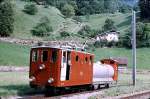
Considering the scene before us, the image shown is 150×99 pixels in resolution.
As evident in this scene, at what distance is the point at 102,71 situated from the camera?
42.7 metres

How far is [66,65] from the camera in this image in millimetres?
32219

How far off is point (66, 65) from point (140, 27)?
86.9 metres

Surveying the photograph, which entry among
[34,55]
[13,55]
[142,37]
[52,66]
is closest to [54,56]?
[52,66]

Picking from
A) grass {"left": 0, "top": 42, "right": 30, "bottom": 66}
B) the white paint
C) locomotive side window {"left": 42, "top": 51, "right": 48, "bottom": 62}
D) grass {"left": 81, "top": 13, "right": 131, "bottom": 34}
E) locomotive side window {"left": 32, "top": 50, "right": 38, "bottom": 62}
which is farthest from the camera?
grass {"left": 81, "top": 13, "right": 131, "bottom": 34}

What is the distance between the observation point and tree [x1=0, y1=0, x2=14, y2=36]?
98.9 m

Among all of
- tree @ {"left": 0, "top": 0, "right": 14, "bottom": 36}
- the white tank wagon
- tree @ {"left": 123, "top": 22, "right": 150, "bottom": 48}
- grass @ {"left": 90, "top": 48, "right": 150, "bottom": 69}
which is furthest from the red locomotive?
tree @ {"left": 123, "top": 22, "right": 150, "bottom": 48}

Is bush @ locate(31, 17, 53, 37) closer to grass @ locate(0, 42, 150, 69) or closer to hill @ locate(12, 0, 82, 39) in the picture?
hill @ locate(12, 0, 82, 39)

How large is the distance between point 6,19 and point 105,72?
6055 centimetres

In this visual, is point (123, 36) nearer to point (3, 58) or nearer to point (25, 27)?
point (25, 27)

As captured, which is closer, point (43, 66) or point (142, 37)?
point (43, 66)

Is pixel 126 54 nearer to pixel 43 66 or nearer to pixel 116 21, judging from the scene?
pixel 116 21

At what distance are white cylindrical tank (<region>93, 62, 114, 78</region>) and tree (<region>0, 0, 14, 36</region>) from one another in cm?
5434

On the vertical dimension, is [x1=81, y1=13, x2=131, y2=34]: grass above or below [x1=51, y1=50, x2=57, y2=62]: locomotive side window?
above

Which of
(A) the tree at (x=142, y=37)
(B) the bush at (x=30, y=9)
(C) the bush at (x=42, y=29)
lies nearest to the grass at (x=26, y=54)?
(A) the tree at (x=142, y=37)
